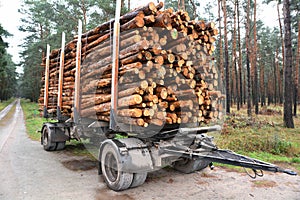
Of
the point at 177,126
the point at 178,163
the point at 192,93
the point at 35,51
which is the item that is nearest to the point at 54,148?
the point at 178,163

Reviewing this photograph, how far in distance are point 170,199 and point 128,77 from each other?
2290 mm

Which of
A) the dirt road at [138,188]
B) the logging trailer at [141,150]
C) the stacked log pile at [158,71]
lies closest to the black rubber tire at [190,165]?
the logging trailer at [141,150]

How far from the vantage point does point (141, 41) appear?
13.5 feet

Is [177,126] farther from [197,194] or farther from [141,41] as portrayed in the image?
[141,41]

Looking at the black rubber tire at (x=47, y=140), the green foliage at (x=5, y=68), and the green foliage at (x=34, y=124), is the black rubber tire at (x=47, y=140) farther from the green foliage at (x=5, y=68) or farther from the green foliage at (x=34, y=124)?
the green foliage at (x=5, y=68)

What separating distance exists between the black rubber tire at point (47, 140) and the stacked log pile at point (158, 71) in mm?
2792

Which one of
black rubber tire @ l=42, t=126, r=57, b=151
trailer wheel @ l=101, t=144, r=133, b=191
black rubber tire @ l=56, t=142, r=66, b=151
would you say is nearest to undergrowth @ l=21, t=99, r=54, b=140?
black rubber tire @ l=42, t=126, r=57, b=151

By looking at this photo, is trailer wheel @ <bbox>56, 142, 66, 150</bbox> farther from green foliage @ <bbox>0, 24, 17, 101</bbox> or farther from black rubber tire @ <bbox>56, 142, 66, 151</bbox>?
green foliage @ <bbox>0, 24, 17, 101</bbox>

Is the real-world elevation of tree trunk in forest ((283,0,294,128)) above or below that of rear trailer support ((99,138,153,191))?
above

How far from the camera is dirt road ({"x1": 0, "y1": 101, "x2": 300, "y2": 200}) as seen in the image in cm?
425

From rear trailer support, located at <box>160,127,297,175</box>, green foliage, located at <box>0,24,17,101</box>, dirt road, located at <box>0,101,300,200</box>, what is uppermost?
green foliage, located at <box>0,24,17,101</box>

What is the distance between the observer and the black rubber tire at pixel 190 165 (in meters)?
5.33

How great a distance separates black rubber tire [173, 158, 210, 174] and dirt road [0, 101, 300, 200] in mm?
133

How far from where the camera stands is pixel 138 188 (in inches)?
181
